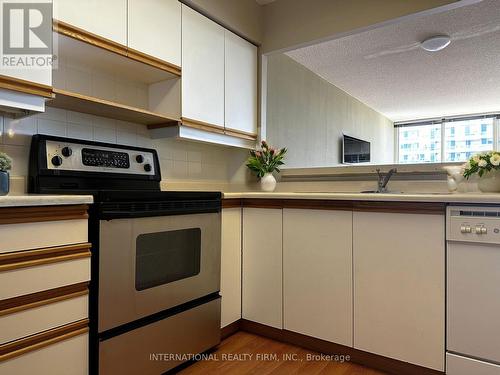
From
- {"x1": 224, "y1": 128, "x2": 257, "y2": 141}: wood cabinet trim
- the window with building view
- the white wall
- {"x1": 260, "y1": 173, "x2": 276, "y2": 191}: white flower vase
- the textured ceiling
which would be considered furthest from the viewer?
the window with building view

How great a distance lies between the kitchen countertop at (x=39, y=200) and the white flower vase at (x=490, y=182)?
6.08 feet

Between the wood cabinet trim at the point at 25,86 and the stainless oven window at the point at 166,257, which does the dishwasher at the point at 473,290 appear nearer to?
the stainless oven window at the point at 166,257

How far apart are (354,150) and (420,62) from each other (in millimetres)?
1420

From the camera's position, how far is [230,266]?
6.95ft

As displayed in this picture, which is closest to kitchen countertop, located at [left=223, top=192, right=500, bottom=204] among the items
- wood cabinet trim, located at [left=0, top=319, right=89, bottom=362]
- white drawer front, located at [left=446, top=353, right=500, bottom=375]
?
white drawer front, located at [left=446, top=353, right=500, bottom=375]

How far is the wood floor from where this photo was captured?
175 centimetres

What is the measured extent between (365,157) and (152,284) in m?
4.44

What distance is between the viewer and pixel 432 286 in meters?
1.58

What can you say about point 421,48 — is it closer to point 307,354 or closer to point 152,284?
point 307,354

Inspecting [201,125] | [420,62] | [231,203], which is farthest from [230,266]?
[420,62]

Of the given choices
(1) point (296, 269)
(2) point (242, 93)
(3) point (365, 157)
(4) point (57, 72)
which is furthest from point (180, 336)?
(3) point (365, 157)

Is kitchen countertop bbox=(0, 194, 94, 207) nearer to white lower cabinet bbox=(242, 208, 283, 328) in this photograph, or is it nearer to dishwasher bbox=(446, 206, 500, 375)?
white lower cabinet bbox=(242, 208, 283, 328)

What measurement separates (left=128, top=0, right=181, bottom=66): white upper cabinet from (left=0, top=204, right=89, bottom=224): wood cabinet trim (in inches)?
36.7

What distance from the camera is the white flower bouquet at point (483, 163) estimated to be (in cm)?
165
